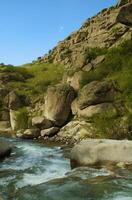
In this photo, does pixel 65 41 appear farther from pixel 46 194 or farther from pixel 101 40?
pixel 46 194

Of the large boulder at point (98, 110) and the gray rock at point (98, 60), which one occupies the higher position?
the gray rock at point (98, 60)

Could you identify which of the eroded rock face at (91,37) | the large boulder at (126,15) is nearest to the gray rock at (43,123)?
the large boulder at (126,15)

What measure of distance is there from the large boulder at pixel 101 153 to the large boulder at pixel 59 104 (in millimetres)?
17049

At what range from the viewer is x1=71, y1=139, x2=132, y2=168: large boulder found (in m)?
19.1

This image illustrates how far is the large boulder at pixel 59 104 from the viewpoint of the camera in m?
37.7

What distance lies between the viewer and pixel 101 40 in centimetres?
7138

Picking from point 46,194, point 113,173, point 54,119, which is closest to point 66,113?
point 54,119

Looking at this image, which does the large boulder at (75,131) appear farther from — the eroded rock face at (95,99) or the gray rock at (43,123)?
the gray rock at (43,123)

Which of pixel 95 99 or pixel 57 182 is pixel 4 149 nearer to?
pixel 57 182

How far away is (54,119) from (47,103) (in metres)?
2.13

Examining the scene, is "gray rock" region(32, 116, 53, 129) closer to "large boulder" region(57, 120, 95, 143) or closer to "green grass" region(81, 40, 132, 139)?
"large boulder" region(57, 120, 95, 143)

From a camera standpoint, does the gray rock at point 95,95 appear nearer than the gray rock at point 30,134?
Yes

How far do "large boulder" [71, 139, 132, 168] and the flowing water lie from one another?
74 centimetres

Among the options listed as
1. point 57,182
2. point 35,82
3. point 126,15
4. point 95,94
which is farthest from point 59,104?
point 35,82
